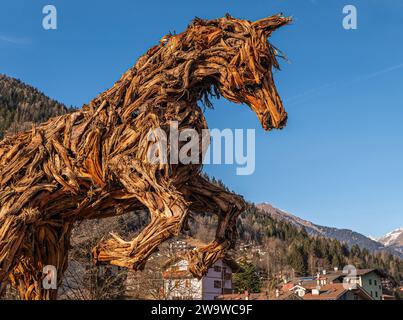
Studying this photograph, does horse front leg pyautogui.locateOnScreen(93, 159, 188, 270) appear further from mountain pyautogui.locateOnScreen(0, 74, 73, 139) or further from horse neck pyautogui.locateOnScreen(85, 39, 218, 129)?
mountain pyautogui.locateOnScreen(0, 74, 73, 139)

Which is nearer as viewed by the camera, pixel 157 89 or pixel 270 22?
A: pixel 157 89

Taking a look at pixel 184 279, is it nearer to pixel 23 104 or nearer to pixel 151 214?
pixel 151 214

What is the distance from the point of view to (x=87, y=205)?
3393 millimetres

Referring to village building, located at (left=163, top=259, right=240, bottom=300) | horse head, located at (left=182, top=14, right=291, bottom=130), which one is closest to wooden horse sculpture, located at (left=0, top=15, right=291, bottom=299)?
horse head, located at (left=182, top=14, right=291, bottom=130)

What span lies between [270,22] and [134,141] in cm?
128

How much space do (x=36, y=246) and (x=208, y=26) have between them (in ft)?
6.71

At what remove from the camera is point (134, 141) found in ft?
10.1

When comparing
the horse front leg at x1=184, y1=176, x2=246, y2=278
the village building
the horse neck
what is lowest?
the village building

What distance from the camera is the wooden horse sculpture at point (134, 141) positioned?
10.3 ft

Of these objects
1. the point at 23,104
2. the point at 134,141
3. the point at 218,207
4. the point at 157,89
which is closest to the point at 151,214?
the point at 134,141

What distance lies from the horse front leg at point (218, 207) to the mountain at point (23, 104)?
65.1 m

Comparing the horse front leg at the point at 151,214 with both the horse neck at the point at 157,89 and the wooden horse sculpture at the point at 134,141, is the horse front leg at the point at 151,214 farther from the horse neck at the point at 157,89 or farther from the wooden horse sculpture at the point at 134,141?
the horse neck at the point at 157,89

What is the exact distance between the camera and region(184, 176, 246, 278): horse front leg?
130 inches
